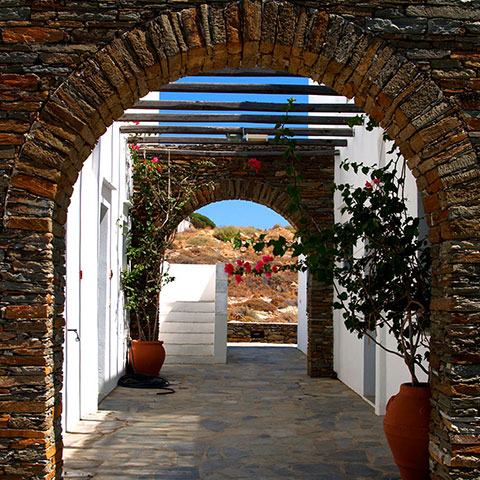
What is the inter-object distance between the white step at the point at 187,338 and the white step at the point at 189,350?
75 mm

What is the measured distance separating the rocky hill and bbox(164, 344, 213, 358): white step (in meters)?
7.83

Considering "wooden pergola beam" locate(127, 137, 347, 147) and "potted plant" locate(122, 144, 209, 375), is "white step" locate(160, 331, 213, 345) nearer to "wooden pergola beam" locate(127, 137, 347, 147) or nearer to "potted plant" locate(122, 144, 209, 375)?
"potted plant" locate(122, 144, 209, 375)

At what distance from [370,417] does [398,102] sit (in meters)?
4.22

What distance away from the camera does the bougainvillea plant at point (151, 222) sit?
998 centimetres

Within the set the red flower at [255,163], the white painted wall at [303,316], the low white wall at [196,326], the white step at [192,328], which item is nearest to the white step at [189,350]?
the low white wall at [196,326]

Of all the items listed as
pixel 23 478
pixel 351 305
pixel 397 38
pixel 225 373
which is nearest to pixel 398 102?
pixel 397 38

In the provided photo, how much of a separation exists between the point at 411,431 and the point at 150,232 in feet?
21.9

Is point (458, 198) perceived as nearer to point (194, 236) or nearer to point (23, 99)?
point (23, 99)

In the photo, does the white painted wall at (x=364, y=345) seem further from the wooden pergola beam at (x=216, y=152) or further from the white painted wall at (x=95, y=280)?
the white painted wall at (x=95, y=280)

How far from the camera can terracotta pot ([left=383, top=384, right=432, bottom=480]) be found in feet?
13.4

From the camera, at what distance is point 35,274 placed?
360 cm


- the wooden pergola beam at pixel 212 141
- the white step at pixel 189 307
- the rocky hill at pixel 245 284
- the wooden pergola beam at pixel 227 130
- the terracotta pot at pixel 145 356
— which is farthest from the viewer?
the rocky hill at pixel 245 284

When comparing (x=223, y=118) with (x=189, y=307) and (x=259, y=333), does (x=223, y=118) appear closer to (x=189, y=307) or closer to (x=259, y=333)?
(x=189, y=307)

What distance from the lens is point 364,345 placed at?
8094 millimetres
